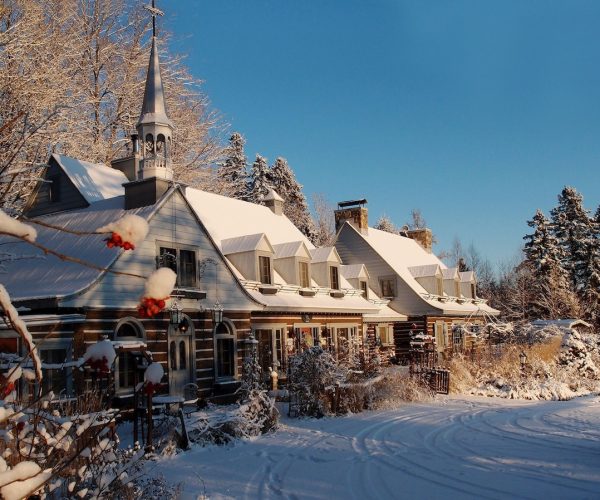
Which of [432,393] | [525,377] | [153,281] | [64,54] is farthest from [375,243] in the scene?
[153,281]

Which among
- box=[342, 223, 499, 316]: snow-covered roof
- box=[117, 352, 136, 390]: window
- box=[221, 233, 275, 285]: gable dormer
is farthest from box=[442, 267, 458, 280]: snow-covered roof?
box=[117, 352, 136, 390]: window

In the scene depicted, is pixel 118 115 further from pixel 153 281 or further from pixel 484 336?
pixel 153 281

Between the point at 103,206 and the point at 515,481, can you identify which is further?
the point at 103,206

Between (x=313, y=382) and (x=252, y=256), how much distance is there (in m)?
6.99

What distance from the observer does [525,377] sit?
23.1 m

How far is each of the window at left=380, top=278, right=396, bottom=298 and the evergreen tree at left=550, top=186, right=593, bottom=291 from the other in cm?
1928

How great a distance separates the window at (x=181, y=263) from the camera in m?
16.9

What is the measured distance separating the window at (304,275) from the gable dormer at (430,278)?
39.2ft

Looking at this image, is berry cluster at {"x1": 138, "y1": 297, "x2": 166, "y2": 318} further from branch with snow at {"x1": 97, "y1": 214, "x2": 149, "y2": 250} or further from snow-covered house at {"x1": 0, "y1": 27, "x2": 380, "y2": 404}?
snow-covered house at {"x1": 0, "y1": 27, "x2": 380, "y2": 404}

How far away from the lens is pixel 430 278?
34.8m

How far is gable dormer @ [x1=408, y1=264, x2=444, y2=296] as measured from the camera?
34656mm

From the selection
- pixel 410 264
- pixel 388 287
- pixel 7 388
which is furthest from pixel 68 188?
pixel 410 264

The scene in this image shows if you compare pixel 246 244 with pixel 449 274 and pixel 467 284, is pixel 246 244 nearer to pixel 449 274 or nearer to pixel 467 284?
pixel 449 274

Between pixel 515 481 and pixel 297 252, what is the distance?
608 inches
